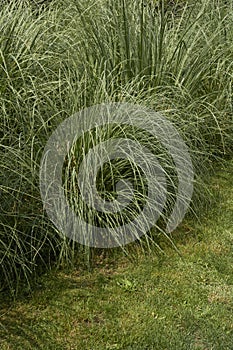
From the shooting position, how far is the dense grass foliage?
2857mm

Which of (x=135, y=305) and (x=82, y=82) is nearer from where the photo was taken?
(x=135, y=305)

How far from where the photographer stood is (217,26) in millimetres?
4680

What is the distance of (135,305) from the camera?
8.83 feet

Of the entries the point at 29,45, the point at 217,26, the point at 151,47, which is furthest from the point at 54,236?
the point at 217,26

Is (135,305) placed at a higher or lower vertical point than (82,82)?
lower

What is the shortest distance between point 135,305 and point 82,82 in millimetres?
1452

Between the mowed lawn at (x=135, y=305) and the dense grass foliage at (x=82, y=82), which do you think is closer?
the mowed lawn at (x=135, y=305)

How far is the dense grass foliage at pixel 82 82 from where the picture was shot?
2857 mm

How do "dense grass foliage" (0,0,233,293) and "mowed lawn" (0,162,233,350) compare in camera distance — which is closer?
"mowed lawn" (0,162,233,350)

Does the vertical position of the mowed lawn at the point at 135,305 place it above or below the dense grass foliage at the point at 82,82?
below

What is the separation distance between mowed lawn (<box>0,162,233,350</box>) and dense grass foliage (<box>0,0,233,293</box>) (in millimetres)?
170

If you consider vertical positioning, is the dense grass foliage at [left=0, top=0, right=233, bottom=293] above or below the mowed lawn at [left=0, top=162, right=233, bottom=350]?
above

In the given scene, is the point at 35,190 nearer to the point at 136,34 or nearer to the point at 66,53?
the point at 66,53

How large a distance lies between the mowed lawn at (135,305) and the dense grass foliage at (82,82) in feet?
0.56
